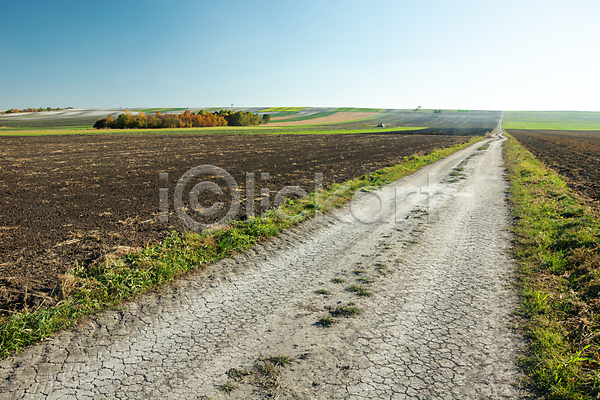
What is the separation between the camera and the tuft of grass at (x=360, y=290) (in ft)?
19.4

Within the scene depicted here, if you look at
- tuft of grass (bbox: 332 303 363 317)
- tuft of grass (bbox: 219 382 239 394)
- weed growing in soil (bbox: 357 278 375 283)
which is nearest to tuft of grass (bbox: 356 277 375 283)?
weed growing in soil (bbox: 357 278 375 283)

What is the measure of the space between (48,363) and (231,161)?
75.0 ft

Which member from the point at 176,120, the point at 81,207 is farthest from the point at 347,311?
the point at 176,120

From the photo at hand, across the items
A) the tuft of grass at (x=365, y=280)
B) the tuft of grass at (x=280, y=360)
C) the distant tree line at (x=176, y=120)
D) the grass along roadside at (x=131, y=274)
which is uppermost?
the distant tree line at (x=176, y=120)

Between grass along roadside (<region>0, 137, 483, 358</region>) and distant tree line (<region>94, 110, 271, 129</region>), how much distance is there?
302ft

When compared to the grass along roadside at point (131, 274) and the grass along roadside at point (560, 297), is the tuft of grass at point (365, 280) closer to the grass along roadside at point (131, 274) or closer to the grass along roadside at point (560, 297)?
the grass along roadside at point (560, 297)

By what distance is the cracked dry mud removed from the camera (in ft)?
12.4

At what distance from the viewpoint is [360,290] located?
19.9 feet

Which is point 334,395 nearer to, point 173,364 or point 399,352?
point 399,352

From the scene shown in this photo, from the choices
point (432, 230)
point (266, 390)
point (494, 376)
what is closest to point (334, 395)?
point (266, 390)

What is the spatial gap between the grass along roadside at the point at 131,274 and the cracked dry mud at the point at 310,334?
303 millimetres

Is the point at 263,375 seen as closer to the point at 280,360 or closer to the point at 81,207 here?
the point at 280,360
